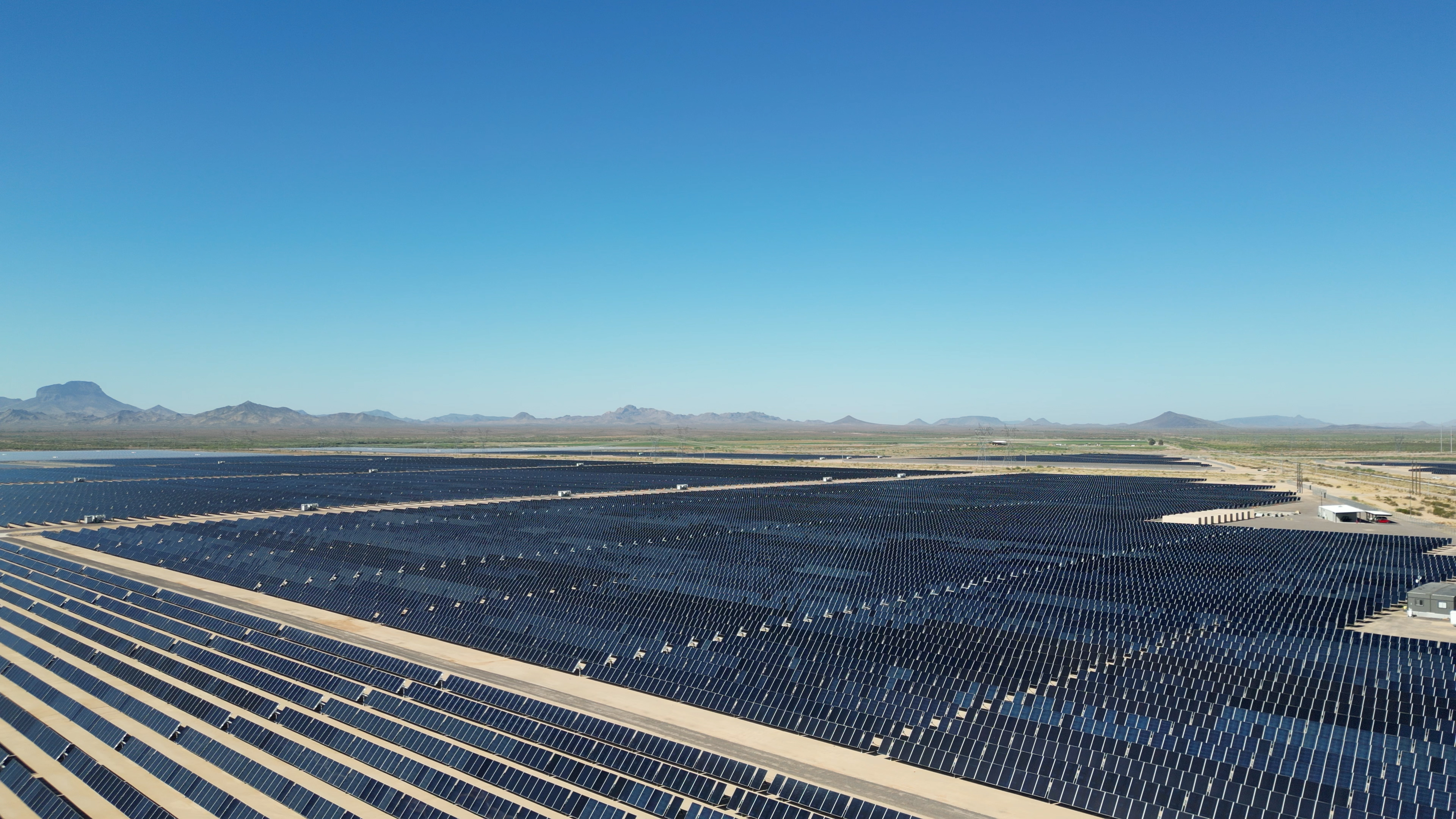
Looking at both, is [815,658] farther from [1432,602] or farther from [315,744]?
[1432,602]

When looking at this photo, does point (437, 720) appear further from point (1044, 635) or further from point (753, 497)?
point (753, 497)

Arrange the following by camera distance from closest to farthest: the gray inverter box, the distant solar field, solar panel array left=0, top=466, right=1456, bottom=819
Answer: solar panel array left=0, top=466, right=1456, bottom=819 → the gray inverter box → the distant solar field

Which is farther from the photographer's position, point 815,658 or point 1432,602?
point 1432,602

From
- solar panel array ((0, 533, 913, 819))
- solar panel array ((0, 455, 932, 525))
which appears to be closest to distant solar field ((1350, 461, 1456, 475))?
solar panel array ((0, 455, 932, 525))

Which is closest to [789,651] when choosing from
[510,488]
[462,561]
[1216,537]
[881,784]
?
[881,784]

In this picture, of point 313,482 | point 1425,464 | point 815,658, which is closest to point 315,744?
point 815,658

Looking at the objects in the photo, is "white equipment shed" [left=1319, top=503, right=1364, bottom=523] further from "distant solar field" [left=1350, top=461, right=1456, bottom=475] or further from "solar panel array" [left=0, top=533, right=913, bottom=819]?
"distant solar field" [left=1350, top=461, right=1456, bottom=475]
